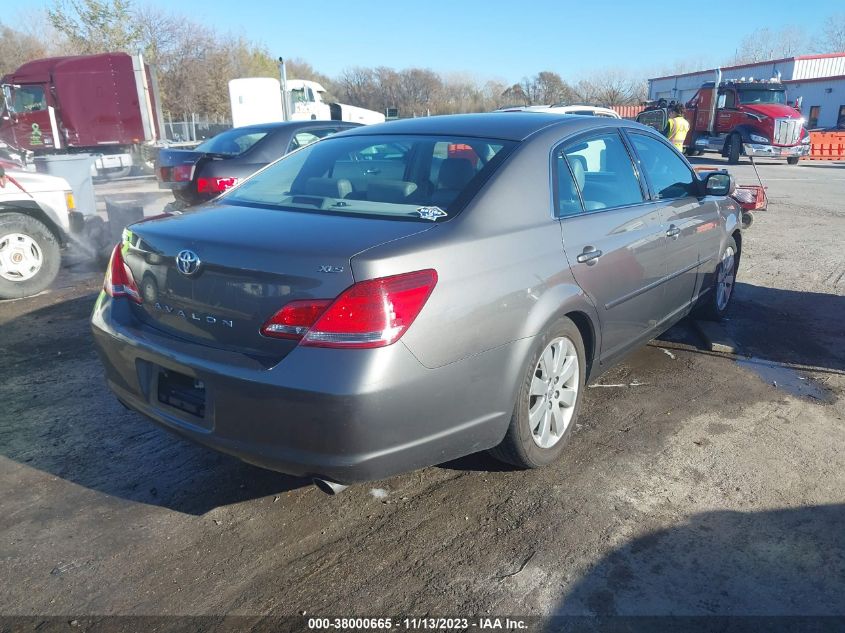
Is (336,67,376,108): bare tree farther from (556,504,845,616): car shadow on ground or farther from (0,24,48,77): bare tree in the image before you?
(556,504,845,616): car shadow on ground

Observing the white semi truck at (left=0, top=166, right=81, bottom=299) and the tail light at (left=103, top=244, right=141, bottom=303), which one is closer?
the tail light at (left=103, top=244, right=141, bottom=303)

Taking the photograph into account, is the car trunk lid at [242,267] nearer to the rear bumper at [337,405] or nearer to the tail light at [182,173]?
the rear bumper at [337,405]

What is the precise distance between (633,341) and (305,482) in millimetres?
2074

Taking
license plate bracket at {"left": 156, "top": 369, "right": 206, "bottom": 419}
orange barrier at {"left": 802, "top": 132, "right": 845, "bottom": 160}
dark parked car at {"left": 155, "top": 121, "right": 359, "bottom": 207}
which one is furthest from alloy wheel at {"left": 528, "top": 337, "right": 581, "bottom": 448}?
orange barrier at {"left": 802, "top": 132, "right": 845, "bottom": 160}

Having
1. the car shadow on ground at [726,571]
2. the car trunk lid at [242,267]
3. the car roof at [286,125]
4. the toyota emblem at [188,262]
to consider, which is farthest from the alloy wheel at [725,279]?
the car roof at [286,125]

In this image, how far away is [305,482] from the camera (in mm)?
3131

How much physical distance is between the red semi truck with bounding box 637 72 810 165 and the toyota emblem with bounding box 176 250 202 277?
71.0 feet

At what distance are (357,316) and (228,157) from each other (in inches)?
237

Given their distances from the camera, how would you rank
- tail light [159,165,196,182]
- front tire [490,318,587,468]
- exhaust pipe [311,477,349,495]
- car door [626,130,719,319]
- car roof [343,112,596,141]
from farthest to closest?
tail light [159,165,196,182], car door [626,130,719,319], car roof [343,112,596,141], front tire [490,318,587,468], exhaust pipe [311,477,349,495]

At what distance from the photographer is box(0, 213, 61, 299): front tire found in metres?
6.26

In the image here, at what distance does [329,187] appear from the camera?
330 centimetres

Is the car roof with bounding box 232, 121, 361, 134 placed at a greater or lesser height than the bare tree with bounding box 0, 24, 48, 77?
lesser

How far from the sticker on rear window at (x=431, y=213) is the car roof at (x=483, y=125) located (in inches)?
28.0

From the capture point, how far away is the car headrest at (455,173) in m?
3.01
